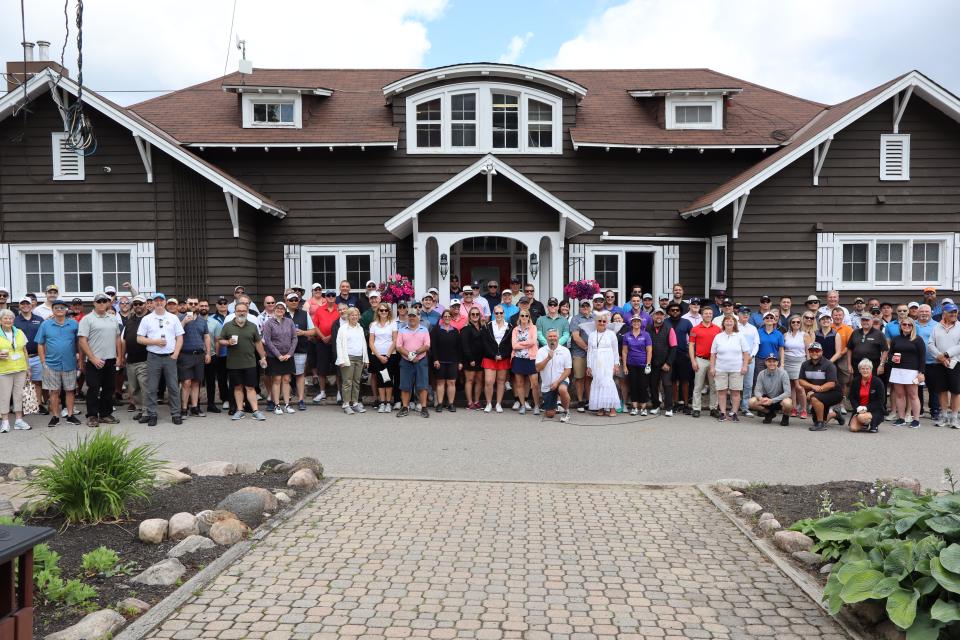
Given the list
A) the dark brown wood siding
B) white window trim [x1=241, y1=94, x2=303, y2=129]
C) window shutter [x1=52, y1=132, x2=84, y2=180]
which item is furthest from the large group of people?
white window trim [x1=241, y1=94, x2=303, y2=129]

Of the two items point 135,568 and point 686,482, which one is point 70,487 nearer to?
point 135,568

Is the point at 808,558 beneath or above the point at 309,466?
beneath

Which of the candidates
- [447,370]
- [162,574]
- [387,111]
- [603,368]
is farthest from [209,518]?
[387,111]

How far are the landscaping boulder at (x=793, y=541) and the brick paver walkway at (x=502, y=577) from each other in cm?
23

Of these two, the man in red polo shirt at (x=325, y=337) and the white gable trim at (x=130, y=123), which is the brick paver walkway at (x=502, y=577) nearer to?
the man in red polo shirt at (x=325, y=337)

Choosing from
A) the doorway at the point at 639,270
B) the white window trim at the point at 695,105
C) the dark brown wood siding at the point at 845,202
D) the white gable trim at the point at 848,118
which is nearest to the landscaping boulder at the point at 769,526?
the white gable trim at the point at 848,118

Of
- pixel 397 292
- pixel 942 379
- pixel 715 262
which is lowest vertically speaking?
pixel 942 379

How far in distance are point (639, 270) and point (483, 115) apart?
5.12m

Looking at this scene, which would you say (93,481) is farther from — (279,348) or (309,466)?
(279,348)

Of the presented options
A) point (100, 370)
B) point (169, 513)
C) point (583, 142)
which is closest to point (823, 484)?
point (169, 513)

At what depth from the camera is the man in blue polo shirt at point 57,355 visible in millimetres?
11359

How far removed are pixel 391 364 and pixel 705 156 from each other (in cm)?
949

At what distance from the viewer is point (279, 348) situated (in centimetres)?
1202

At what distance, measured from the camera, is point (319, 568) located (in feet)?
17.5
